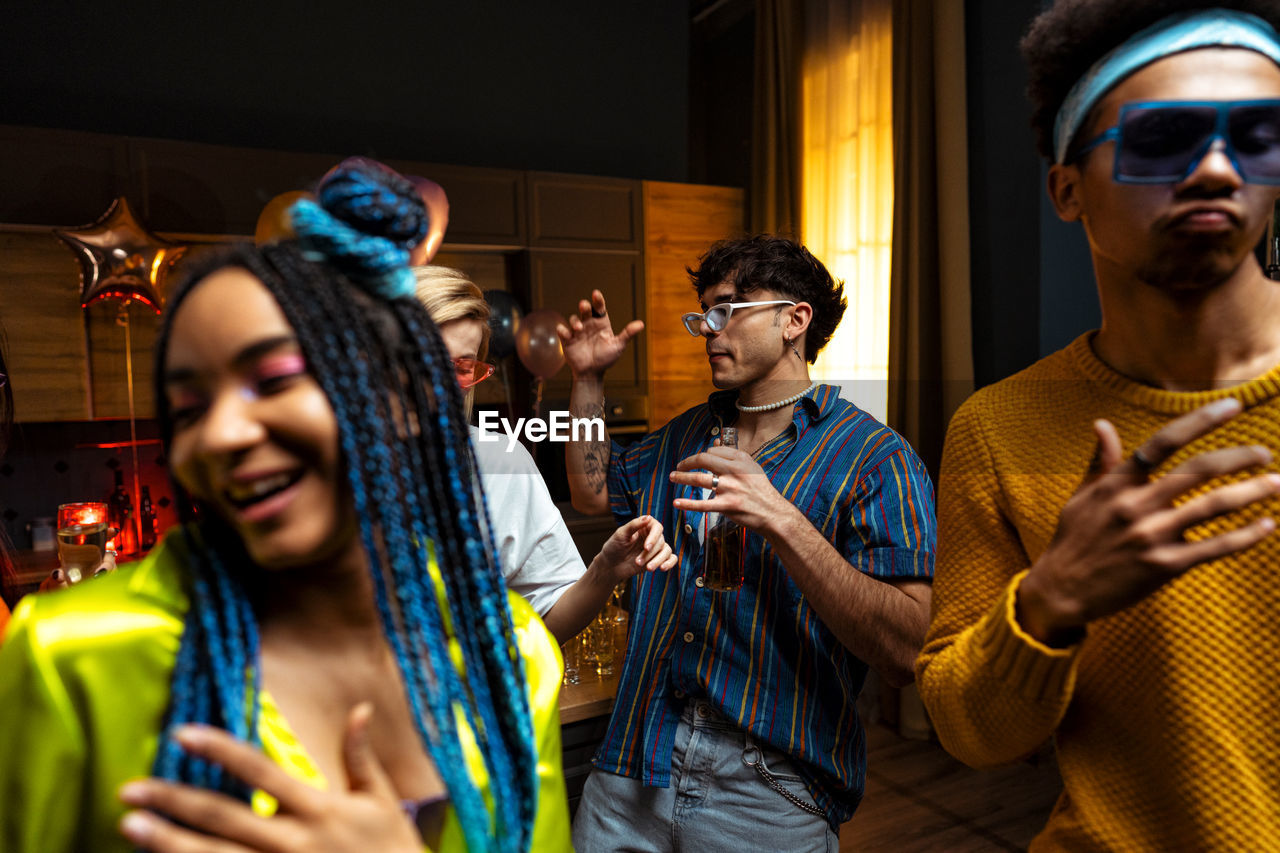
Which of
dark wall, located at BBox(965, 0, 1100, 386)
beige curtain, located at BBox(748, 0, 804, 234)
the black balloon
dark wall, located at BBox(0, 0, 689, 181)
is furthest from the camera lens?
beige curtain, located at BBox(748, 0, 804, 234)

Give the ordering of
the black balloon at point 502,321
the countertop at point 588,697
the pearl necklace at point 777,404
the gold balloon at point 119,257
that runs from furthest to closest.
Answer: the black balloon at point 502,321
the gold balloon at point 119,257
the countertop at point 588,697
the pearl necklace at point 777,404

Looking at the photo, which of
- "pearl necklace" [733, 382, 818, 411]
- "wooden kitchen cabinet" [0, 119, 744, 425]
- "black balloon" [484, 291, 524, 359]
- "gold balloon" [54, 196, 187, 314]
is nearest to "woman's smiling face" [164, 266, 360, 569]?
"pearl necklace" [733, 382, 818, 411]

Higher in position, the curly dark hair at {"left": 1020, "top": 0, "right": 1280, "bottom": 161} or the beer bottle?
the curly dark hair at {"left": 1020, "top": 0, "right": 1280, "bottom": 161}

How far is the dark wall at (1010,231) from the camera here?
2719mm

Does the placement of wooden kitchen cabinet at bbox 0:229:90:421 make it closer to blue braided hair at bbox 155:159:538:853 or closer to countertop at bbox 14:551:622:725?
countertop at bbox 14:551:622:725

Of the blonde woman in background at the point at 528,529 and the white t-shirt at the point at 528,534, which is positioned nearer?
the blonde woman in background at the point at 528,529

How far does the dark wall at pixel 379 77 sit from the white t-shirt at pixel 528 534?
11.1 ft

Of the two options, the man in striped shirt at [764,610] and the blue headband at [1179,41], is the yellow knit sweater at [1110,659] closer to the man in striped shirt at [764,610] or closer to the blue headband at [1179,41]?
the blue headband at [1179,41]

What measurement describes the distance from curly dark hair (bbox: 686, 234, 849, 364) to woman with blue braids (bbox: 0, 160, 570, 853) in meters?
1.01

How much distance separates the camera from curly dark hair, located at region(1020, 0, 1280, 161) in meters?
0.65

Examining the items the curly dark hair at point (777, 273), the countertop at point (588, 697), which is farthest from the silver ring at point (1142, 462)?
the countertop at point (588, 697)

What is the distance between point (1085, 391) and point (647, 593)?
2.84 feet

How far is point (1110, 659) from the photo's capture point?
73 centimetres

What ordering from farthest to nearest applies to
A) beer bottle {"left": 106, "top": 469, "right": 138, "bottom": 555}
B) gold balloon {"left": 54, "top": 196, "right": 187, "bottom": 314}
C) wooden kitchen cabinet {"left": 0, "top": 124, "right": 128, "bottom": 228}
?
beer bottle {"left": 106, "top": 469, "right": 138, "bottom": 555}, wooden kitchen cabinet {"left": 0, "top": 124, "right": 128, "bottom": 228}, gold balloon {"left": 54, "top": 196, "right": 187, "bottom": 314}
